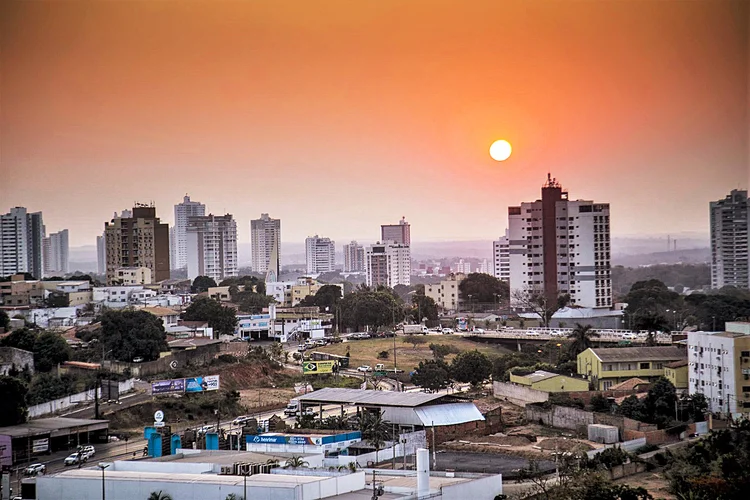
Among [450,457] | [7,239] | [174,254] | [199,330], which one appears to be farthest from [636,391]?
[174,254]

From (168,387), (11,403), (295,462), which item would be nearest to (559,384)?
(168,387)

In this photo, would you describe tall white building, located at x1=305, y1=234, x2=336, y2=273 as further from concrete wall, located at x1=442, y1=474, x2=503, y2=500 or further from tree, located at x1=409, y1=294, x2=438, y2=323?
concrete wall, located at x1=442, y1=474, x2=503, y2=500

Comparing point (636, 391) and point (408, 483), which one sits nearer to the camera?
point (408, 483)

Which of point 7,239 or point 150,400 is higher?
point 7,239

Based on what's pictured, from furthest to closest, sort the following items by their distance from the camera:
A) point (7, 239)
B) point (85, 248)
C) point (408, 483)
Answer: point (85, 248) < point (7, 239) < point (408, 483)

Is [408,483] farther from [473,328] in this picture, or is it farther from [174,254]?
[174,254]

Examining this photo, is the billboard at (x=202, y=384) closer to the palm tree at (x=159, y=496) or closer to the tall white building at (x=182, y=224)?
the palm tree at (x=159, y=496)
